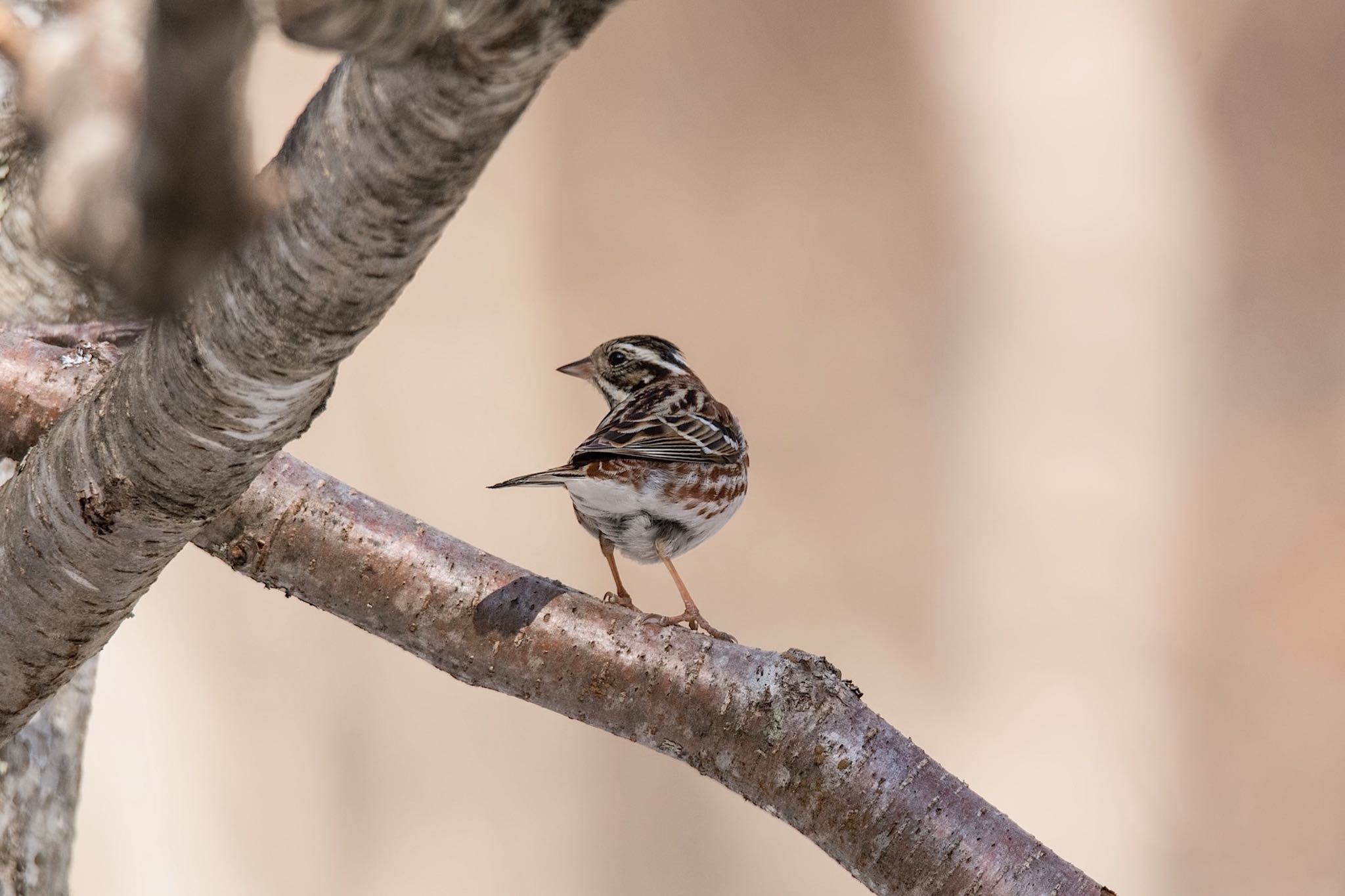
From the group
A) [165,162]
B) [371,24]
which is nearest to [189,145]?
[165,162]

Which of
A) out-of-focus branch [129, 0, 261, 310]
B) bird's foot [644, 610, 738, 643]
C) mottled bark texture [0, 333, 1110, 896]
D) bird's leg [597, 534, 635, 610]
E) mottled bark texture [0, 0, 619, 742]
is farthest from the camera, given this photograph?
bird's leg [597, 534, 635, 610]

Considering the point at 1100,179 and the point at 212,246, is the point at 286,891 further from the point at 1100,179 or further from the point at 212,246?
the point at 212,246

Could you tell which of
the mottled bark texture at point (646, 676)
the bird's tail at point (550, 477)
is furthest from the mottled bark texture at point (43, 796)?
the bird's tail at point (550, 477)

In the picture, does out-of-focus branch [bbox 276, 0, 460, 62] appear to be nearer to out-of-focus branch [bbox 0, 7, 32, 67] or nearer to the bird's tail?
out-of-focus branch [bbox 0, 7, 32, 67]

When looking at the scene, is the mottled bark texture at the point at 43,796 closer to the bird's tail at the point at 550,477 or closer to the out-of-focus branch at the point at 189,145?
the bird's tail at the point at 550,477

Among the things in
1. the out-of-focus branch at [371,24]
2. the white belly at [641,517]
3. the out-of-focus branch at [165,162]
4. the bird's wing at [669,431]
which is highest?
the bird's wing at [669,431]

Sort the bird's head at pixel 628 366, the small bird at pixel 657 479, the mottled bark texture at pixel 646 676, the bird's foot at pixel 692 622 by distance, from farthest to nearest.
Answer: the bird's head at pixel 628 366
the small bird at pixel 657 479
the bird's foot at pixel 692 622
the mottled bark texture at pixel 646 676

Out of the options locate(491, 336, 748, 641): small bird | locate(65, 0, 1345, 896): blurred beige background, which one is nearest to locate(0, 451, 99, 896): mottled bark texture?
locate(491, 336, 748, 641): small bird

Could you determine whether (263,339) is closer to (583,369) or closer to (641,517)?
(641,517)
